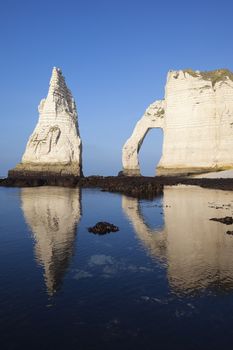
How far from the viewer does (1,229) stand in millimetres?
14859

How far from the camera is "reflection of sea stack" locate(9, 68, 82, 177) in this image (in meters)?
60.8

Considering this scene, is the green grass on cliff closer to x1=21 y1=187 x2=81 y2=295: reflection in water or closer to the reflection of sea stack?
the reflection of sea stack

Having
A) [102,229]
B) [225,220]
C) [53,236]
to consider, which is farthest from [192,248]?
[225,220]

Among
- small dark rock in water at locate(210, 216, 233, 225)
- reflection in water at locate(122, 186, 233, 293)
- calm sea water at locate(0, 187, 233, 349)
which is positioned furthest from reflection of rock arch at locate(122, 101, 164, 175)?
calm sea water at locate(0, 187, 233, 349)

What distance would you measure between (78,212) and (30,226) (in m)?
5.14

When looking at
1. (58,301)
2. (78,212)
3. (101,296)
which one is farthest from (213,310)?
(78,212)

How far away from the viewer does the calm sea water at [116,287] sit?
5871 mm

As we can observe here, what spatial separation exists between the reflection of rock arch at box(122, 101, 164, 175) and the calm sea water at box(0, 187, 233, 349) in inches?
2115

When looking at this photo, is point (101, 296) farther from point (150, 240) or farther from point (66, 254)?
point (150, 240)

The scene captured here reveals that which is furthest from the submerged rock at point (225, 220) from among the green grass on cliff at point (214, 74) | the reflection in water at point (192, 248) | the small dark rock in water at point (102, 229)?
the green grass on cliff at point (214, 74)

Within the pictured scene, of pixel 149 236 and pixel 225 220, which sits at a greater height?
pixel 225 220

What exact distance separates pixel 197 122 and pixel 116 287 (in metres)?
51.2

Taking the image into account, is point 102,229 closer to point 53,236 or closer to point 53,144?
point 53,236

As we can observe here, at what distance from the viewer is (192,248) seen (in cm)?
1163
